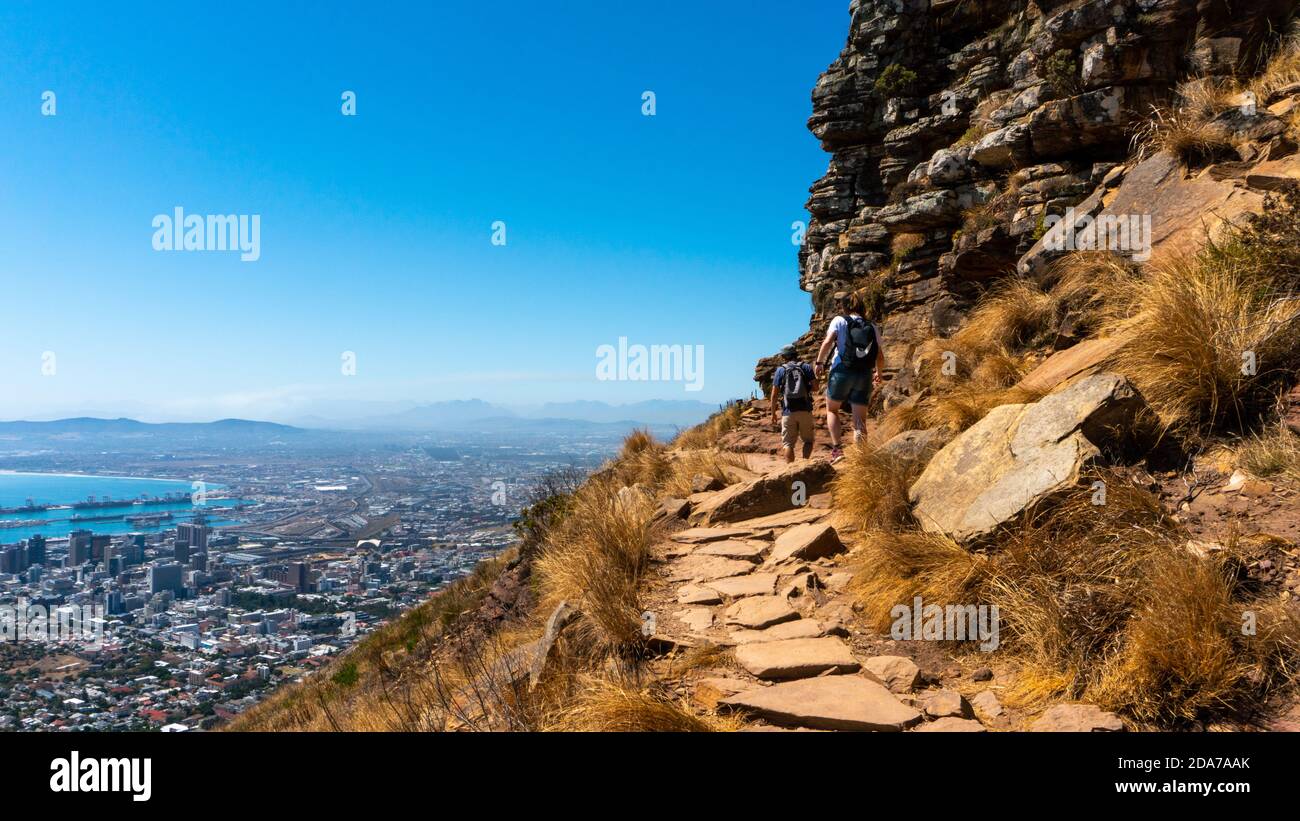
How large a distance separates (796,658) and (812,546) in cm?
183

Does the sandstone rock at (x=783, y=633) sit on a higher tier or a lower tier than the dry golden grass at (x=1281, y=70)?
lower

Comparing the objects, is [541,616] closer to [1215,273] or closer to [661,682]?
[661,682]

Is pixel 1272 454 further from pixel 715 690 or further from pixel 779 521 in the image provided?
pixel 779 521

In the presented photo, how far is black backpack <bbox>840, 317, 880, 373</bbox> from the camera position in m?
8.28

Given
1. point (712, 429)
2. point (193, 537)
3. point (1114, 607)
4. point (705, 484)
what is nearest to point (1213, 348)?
point (1114, 607)

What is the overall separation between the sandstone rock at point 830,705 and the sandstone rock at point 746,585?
1544 millimetres

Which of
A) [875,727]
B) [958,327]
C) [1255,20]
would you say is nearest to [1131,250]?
[958,327]

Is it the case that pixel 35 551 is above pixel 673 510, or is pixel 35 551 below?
below

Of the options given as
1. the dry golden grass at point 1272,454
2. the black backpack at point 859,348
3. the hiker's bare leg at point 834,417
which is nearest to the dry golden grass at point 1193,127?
the black backpack at point 859,348

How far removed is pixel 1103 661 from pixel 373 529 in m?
34.1

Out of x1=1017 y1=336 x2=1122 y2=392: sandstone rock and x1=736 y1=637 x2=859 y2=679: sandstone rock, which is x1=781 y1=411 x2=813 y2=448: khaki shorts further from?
x1=736 y1=637 x2=859 y2=679: sandstone rock

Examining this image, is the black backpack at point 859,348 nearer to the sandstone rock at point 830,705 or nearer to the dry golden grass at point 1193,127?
the dry golden grass at point 1193,127

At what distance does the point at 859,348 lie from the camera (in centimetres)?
829

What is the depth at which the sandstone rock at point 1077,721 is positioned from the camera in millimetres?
2562
